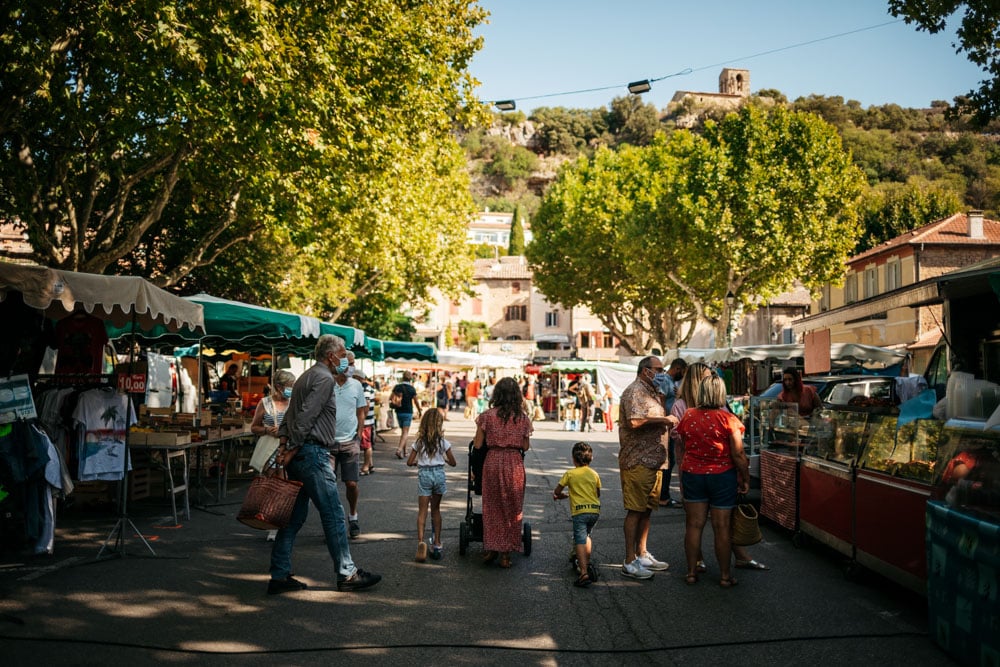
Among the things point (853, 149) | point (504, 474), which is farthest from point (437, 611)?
point (853, 149)

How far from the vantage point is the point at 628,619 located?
18.5 feet

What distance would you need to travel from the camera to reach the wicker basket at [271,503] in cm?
609

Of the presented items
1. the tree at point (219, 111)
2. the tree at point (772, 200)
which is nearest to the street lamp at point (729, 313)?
the tree at point (772, 200)

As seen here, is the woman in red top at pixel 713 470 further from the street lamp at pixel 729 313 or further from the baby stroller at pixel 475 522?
the street lamp at pixel 729 313

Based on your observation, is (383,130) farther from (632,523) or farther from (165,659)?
(165,659)

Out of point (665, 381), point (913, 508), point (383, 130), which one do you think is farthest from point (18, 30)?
point (913, 508)

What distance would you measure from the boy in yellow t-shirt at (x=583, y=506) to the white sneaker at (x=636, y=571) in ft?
0.97

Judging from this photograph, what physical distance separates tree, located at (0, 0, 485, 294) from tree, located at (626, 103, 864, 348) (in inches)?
625

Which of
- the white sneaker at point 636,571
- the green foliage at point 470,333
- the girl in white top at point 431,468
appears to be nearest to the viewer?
the white sneaker at point 636,571

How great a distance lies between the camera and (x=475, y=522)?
25.9 ft

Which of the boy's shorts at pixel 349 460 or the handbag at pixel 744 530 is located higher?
the boy's shorts at pixel 349 460

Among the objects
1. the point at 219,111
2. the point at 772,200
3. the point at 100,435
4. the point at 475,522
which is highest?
the point at 772,200

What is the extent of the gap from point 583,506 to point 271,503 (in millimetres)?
2433

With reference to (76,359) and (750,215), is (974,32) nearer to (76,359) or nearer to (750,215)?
(76,359)
